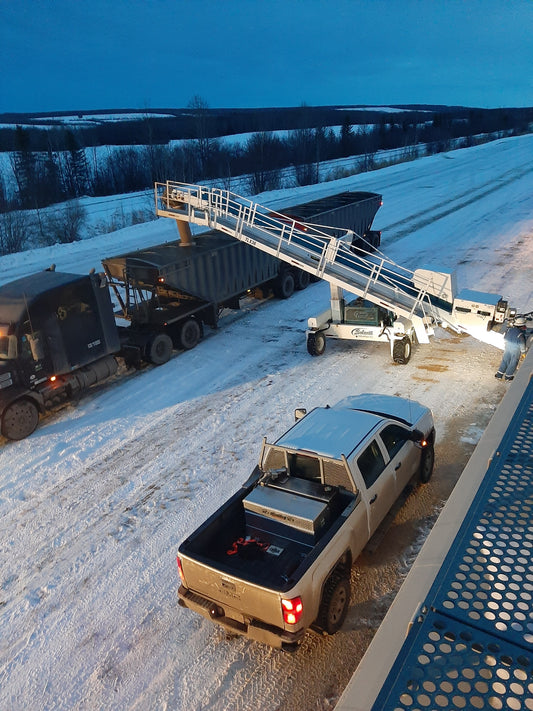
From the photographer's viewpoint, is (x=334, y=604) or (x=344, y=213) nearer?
(x=334, y=604)

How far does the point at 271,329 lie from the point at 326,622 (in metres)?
10.8

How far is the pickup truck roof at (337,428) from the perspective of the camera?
6.57 meters

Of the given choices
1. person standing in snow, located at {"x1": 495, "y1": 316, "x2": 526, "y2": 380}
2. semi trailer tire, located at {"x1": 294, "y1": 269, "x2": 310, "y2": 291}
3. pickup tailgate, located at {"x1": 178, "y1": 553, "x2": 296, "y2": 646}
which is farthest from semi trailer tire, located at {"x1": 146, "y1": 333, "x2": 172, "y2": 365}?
person standing in snow, located at {"x1": 495, "y1": 316, "x2": 526, "y2": 380}

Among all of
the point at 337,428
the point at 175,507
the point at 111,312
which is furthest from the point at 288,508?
the point at 111,312

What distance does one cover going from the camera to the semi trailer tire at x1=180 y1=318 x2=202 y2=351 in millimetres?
14234

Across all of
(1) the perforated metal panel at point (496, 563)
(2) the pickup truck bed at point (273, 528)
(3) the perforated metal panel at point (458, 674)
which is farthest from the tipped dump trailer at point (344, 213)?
(3) the perforated metal panel at point (458, 674)

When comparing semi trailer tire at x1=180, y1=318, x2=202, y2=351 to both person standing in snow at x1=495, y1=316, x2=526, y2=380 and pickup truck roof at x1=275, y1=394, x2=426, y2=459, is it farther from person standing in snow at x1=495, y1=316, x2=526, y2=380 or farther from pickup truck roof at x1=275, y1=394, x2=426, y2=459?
person standing in snow at x1=495, y1=316, x2=526, y2=380

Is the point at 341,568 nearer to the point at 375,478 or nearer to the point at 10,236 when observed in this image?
the point at 375,478

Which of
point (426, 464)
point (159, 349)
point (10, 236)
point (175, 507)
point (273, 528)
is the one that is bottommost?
point (175, 507)

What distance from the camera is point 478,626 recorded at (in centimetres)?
267

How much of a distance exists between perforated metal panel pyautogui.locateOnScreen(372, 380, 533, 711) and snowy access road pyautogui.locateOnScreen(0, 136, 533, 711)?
10.1ft

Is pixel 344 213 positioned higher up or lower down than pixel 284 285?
higher up

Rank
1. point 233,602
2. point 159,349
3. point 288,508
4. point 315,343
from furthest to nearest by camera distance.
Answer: point 159,349, point 315,343, point 288,508, point 233,602

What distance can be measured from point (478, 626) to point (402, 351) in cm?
1035
